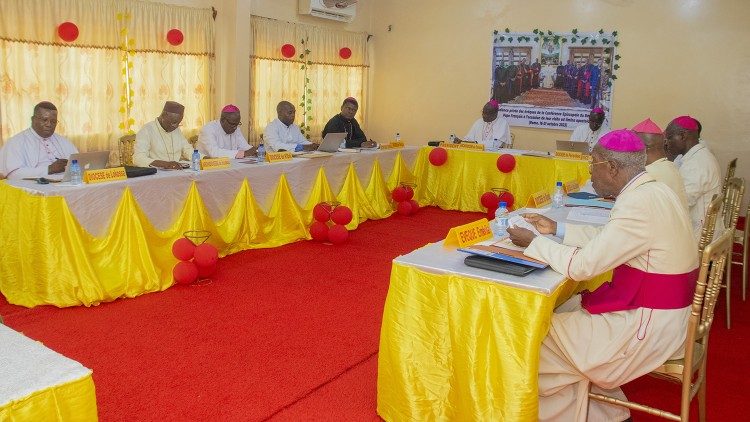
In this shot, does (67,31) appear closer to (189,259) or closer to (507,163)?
(189,259)

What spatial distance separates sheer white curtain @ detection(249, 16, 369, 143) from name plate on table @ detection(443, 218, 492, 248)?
240 inches

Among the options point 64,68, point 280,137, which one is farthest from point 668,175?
point 64,68

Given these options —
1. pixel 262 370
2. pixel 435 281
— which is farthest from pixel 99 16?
pixel 435 281

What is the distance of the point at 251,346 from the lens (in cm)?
378

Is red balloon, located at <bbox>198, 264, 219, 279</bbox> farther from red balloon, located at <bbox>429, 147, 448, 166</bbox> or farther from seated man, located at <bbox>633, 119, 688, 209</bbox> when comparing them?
red balloon, located at <bbox>429, 147, 448, 166</bbox>

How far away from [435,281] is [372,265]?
281 centimetres

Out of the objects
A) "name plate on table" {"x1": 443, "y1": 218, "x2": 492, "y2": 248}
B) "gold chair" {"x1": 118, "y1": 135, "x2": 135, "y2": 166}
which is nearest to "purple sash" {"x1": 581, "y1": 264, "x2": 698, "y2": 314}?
"name plate on table" {"x1": 443, "y1": 218, "x2": 492, "y2": 248}

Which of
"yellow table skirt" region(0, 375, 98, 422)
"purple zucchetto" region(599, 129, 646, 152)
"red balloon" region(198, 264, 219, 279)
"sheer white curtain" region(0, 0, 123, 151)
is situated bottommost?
"red balloon" region(198, 264, 219, 279)

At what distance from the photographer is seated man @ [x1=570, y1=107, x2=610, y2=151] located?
819cm

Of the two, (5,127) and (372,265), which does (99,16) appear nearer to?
(5,127)

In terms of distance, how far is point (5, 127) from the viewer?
20.7 feet

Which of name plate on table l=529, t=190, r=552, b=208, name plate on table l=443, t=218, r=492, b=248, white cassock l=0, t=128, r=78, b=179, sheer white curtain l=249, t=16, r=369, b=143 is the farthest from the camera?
sheer white curtain l=249, t=16, r=369, b=143

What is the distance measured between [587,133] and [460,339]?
21.6ft

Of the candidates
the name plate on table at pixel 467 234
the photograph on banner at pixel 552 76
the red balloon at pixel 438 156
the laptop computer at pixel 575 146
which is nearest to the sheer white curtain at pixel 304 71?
the photograph on banner at pixel 552 76
